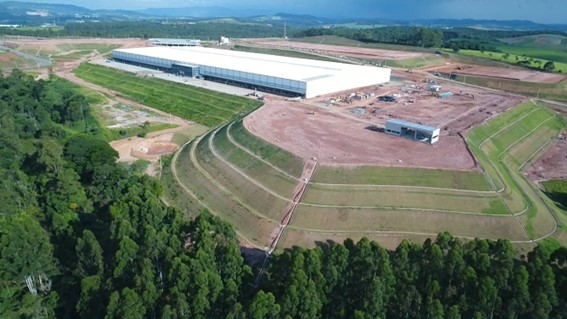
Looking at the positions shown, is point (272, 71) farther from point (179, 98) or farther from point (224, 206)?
point (224, 206)

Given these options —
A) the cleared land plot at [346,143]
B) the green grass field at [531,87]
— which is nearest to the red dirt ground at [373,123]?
the cleared land plot at [346,143]

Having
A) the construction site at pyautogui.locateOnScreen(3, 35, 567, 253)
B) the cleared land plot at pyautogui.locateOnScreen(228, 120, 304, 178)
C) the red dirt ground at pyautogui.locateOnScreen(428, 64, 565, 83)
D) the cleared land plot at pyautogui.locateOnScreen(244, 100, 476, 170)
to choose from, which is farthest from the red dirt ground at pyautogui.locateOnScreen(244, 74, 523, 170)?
the red dirt ground at pyautogui.locateOnScreen(428, 64, 565, 83)

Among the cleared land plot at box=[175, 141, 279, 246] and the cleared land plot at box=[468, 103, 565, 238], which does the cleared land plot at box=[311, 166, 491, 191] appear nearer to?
the cleared land plot at box=[468, 103, 565, 238]

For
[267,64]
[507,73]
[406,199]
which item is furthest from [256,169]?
[507,73]

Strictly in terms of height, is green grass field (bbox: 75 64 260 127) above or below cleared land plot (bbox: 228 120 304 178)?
below

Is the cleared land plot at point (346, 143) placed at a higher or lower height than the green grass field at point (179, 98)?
higher

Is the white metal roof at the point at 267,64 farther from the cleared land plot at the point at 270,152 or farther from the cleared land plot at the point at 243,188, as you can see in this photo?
the cleared land plot at the point at 243,188
